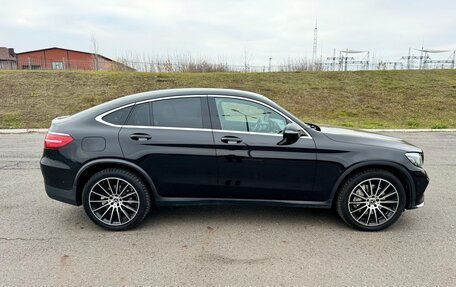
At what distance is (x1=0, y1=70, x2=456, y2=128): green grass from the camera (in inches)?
506

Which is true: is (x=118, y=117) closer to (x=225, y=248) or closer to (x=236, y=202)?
(x=236, y=202)

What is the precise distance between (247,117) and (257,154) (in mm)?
465

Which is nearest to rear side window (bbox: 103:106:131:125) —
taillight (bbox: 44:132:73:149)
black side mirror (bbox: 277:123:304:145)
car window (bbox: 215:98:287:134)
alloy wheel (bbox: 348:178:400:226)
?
taillight (bbox: 44:132:73:149)

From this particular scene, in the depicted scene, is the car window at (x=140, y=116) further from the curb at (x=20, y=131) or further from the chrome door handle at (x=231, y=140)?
the curb at (x=20, y=131)

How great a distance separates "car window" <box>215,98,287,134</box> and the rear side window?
3.48 feet

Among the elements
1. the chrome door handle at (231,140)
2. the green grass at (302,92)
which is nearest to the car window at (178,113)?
the chrome door handle at (231,140)

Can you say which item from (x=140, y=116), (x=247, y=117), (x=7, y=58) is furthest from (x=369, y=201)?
(x=7, y=58)

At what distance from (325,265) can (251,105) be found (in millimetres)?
1867

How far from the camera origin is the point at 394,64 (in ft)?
90.5

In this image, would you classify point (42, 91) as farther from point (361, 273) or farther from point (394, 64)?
point (394, 64)

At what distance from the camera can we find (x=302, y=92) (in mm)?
17078

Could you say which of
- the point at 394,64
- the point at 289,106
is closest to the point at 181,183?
the point at 289,106

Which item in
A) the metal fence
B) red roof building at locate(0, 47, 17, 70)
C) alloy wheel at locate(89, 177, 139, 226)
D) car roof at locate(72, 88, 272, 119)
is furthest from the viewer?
red roof building at locate(0, 47, 17, 70)

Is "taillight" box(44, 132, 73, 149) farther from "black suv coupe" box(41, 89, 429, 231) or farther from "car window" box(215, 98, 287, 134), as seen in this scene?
"car window" box(215, 98, 287, 134)
